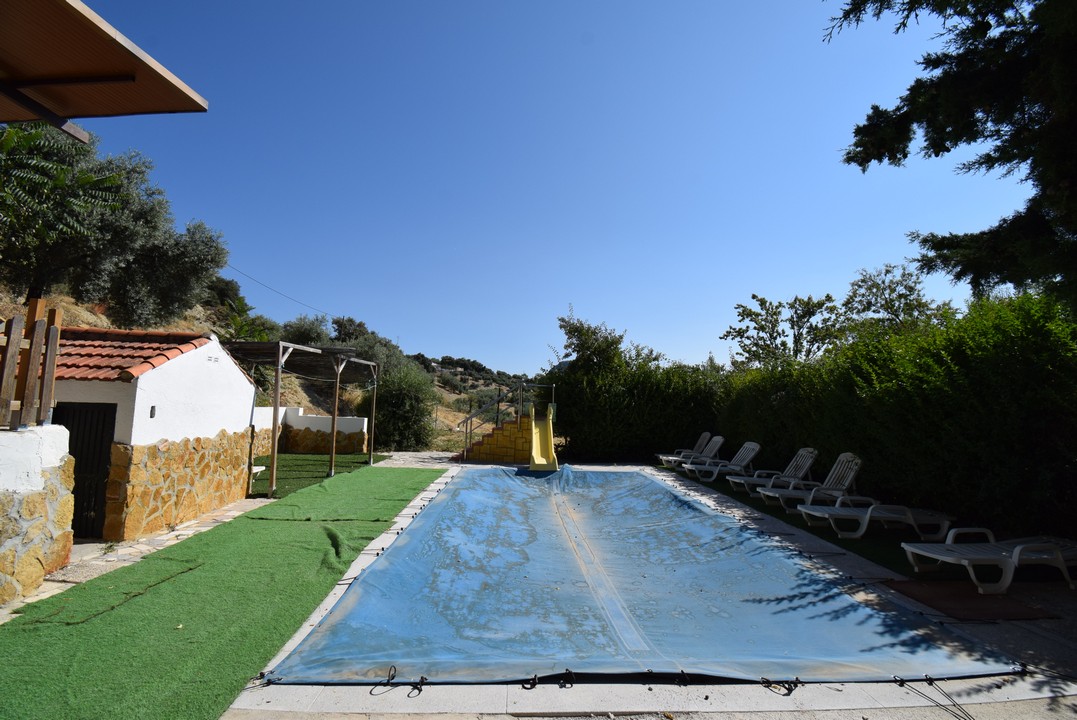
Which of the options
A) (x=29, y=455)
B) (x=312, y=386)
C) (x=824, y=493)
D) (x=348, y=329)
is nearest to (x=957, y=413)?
(x=824, y=493)

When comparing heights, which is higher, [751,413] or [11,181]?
[11,181]

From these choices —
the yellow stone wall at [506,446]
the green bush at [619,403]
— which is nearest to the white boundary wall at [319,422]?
the yellow stone wall at [506,446]

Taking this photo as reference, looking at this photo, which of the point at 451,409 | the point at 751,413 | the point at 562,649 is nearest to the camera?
the point at 562,649

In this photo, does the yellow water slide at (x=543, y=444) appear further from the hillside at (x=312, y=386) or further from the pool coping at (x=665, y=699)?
the pool coping at (x=665, y=699)

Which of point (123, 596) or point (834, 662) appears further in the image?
point (123, 596)

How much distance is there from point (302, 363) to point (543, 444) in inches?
256

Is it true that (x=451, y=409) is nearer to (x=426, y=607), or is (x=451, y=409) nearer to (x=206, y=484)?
(x=206, y=484)

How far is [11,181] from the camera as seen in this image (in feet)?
31.8

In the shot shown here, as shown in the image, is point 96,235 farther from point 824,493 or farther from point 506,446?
point 824,493

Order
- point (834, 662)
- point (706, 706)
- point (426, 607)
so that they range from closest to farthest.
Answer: point (706, 706) < point (834, 662) < point (426, 607)

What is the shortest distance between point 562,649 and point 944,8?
6.19 meters

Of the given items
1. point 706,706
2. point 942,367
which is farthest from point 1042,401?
point 706,706

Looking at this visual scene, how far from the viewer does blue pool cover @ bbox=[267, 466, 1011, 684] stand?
3.54 metres

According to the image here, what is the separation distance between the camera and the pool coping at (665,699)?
3.02m
